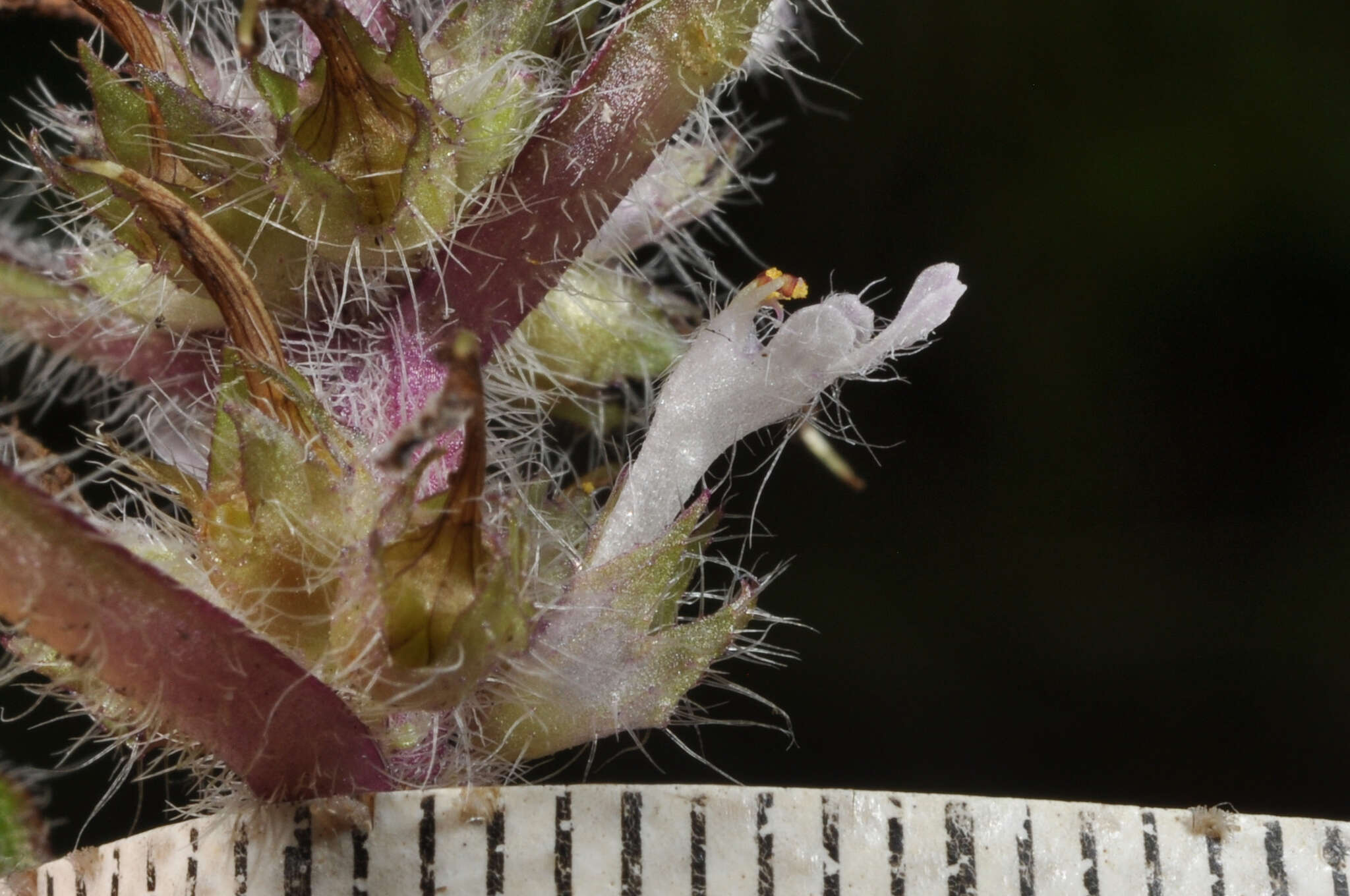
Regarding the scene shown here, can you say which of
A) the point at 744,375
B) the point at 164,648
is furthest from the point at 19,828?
the point at 744,375

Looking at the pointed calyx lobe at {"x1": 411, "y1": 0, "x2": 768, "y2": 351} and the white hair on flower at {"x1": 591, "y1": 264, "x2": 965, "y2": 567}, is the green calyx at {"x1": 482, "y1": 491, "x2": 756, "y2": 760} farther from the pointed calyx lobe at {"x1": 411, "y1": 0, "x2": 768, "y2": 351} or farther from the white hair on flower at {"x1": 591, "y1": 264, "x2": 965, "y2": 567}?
the pointed calyx lobe at {"x1": 411, "y1": 0, "x2": 768, "y2": 351}

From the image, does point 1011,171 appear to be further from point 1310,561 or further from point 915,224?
point 1310,561

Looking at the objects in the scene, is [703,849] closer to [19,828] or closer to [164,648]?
[164,648]

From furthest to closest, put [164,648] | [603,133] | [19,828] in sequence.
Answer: [19,828] → [603,133] → [164,648]

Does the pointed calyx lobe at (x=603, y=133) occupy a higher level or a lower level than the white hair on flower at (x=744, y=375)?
higher

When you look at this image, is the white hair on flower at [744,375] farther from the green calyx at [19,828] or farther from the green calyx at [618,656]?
the green calyx at [19,828]

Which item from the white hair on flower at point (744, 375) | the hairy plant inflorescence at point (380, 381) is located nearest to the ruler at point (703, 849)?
the hairy plant inflorescence at point (380, 381)
